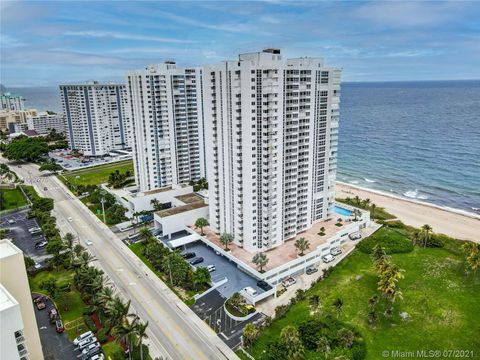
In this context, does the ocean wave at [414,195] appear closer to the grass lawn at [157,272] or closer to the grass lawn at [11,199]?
the grass lawn at [157,272]

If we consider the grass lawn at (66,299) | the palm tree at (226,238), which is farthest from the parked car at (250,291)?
the grass lawn at (66,299)

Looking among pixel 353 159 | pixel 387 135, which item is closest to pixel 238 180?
pixel 353 159

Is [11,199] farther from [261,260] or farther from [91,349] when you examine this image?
[261,260]

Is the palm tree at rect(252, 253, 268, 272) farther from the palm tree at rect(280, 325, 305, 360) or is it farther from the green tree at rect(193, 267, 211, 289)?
the palm tree at rect(280, 325, 305, 360)

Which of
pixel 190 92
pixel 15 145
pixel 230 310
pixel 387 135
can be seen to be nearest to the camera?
pixel 230 310

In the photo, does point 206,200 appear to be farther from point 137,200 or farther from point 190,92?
point 190,92

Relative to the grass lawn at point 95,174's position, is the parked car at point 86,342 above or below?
below

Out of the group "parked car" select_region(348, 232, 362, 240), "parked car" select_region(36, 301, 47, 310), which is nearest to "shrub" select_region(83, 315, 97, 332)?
"parked car" select_region(36, 301, 47, 310)

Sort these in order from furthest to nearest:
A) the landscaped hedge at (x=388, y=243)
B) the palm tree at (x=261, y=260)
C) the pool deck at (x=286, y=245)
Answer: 1. the landscaped hedge at (x=388, y=243)
2. the pool deck at (x=286, y=245)
3. the palm tree at (x=261, y=260)
